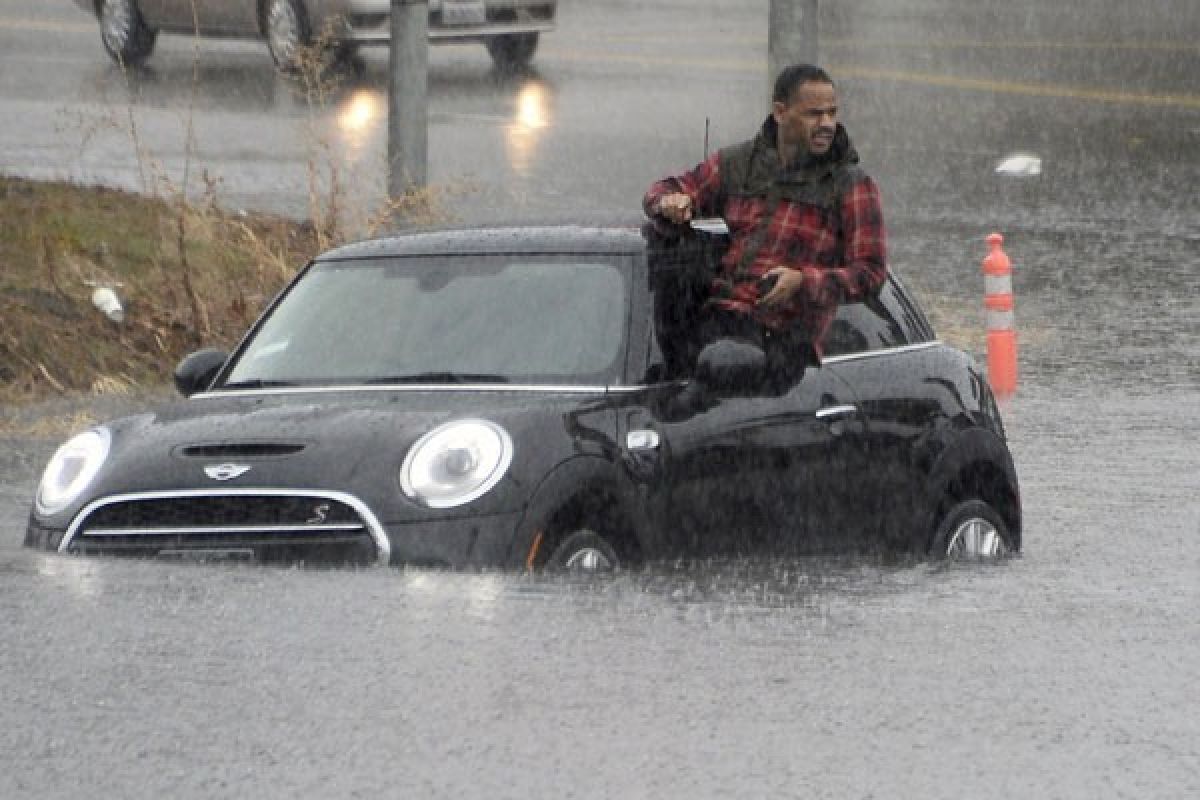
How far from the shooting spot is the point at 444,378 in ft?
31.6

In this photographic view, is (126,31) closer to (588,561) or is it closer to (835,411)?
(835,411)

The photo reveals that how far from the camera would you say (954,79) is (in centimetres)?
3047

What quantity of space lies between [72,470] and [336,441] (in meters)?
0.98

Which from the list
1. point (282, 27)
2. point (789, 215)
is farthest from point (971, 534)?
point (282, 27)

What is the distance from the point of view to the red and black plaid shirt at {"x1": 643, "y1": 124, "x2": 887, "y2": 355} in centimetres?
1002

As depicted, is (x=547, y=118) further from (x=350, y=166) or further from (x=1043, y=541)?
(x=1043, y=541)

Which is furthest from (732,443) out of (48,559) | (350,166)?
(350,166)

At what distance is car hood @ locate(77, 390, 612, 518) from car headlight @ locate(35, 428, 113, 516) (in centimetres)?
6

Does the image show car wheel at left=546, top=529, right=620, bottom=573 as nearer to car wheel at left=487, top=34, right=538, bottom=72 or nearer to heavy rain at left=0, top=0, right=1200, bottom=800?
heavy rain at left=0, top=0, right=1200, bottom=800

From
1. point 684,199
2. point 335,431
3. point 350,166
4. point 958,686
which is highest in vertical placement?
point 350,166

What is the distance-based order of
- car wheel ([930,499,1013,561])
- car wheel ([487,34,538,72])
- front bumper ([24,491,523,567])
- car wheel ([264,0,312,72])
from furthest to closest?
car wheel ([487,34,538,72])
car wheel ([264,0,312,72])
car wheel ([930,499,1013,561])
front bumper ([24,491,523,567])

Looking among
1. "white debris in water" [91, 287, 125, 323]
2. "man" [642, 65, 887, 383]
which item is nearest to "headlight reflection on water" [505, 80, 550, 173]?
"white debris in water" [91, 287, 125, 323]

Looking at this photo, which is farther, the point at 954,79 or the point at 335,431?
the point at 954,79

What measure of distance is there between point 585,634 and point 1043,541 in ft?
11.8
